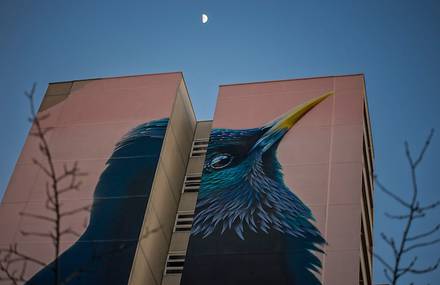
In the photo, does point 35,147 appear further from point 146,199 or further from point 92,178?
point 146,199

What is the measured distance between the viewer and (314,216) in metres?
20.3

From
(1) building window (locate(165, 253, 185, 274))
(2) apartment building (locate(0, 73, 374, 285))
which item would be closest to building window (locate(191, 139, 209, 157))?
(2) apartment building (locate(0, 73, 374, 285))

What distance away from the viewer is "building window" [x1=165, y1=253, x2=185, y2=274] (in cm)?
2172

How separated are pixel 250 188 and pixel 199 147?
16.9 ft

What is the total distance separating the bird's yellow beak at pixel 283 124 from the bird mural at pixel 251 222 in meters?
0.03

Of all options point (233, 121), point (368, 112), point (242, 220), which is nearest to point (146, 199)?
point (242, 220)

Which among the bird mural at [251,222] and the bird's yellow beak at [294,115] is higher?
the bird's yellow beak at [294,115]

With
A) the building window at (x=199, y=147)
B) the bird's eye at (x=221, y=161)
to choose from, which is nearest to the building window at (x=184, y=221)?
the bird's eye at (x=221, y=161)

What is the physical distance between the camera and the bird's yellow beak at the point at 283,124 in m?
22.9

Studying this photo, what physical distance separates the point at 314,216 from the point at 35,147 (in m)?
11.1

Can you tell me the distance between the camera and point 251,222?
2056 cm

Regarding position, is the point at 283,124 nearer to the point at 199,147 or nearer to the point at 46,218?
the point at 199,147

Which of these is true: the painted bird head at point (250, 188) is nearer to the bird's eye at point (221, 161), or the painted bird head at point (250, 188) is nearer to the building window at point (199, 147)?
the bird's eye at point (221, 161)

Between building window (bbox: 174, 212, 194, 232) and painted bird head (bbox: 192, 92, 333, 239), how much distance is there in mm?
1569
